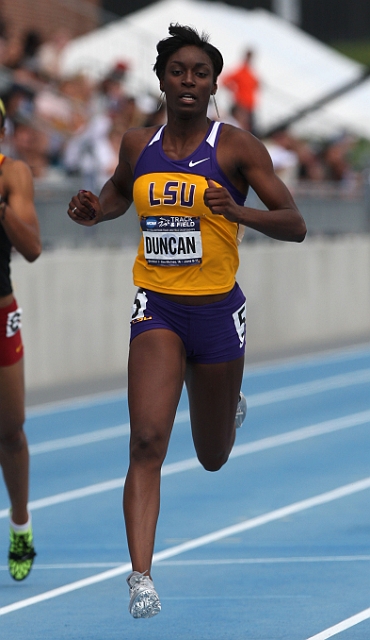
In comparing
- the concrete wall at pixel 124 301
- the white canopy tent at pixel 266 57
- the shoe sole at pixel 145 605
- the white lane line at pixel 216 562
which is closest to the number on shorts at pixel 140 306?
the shoe sole at pixel 145 605

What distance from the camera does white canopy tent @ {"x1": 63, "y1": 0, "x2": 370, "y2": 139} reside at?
2252 cm

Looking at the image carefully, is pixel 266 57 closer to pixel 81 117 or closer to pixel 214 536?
pixel 81 117

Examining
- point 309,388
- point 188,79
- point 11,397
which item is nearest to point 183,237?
point 188,79

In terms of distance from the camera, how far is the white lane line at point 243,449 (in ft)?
30.7

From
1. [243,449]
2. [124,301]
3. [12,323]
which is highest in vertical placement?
[12,323]

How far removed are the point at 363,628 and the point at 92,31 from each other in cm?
2123

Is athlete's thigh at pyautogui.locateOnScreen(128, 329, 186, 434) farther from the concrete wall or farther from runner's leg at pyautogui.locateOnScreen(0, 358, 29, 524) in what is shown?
the concrete wall

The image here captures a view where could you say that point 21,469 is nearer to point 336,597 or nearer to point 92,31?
point 336,597

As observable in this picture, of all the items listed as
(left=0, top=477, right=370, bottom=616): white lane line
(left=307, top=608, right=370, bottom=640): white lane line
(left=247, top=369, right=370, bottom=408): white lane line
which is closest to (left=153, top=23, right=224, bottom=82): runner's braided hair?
(left=307, top=608, right=370, bottom=640): white lane line

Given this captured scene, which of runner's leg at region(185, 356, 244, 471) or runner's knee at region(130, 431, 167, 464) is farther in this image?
runner's leg at region(185, 356, 244, 471)

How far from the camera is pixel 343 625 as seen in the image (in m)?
5.86

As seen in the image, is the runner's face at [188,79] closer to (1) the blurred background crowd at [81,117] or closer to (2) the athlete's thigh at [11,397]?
(2) the athlete's thigh at [11,397]

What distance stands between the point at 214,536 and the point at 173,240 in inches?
112

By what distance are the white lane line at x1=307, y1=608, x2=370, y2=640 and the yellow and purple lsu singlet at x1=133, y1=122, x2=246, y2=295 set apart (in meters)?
1.47
